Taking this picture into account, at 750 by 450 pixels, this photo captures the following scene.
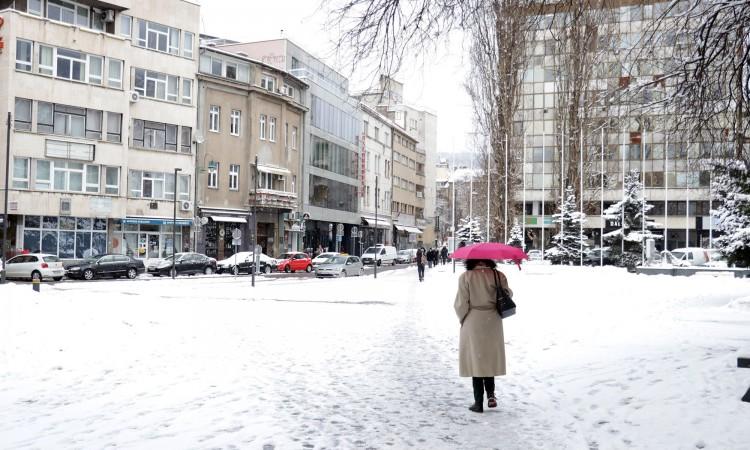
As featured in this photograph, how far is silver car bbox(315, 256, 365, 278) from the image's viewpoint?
43000mm

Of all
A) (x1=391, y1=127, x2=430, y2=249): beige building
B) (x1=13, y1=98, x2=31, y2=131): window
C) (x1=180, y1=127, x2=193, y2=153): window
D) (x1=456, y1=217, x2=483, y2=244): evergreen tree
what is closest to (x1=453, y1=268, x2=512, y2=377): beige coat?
(x1=13, y1=98, x2=31, y2=131): window

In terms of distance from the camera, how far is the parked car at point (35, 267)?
34375mm

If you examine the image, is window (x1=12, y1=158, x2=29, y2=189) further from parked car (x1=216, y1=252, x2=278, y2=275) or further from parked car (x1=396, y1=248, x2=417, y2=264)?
parked car (x1=396, y1=248, x2=417, y2=264)

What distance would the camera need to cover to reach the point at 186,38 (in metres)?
50.3

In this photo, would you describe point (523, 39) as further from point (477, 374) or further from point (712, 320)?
point (712, 320)

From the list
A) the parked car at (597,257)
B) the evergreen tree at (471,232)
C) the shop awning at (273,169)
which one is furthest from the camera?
the evergreen tree at (471,232)

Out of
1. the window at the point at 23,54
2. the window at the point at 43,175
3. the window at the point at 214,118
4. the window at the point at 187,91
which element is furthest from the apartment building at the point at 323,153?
the window at the point at 23,54

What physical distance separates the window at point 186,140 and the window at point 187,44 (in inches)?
194

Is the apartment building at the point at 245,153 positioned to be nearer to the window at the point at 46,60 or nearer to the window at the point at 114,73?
the window at the point at 114,73

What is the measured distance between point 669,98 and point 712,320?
6.56m

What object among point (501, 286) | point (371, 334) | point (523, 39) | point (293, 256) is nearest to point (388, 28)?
point (523, 39)

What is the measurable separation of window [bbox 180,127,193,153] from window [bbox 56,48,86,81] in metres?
8.17

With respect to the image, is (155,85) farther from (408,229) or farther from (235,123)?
(408,229)

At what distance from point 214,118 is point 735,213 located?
38.4m
